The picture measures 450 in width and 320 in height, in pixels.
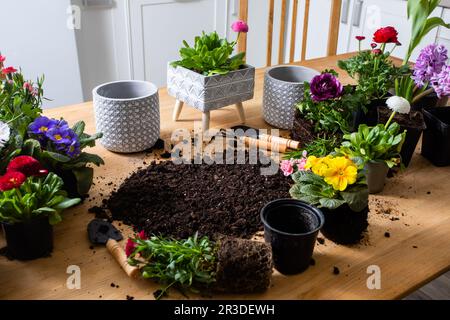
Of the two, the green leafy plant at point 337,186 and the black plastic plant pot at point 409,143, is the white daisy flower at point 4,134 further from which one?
the black plastic plant pot at point 409,143

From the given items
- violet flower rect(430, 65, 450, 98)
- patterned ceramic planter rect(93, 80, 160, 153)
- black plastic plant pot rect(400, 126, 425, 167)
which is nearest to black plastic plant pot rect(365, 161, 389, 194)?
black plastic plant pot rect(400, 126, 425, 167)

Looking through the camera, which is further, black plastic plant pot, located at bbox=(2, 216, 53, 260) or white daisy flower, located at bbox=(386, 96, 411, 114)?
white daisy flower, located at bbox=(386, 96, 411, 114)

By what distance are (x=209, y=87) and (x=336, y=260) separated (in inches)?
21.7

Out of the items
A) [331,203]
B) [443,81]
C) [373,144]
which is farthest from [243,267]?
→ [443,81]

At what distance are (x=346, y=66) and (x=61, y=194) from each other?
839 mm

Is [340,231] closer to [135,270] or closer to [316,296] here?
[316,296]

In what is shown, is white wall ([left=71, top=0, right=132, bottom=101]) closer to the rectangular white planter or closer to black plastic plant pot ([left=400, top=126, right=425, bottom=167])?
the rectangular white planter

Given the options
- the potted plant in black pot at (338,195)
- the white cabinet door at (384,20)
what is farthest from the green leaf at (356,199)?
the white cabinet door at (384,20)

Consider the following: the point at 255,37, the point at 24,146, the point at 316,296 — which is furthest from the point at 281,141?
the point at 255,37

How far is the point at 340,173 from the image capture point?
0.84 m

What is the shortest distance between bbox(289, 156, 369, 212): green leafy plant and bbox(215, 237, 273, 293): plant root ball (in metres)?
0.16

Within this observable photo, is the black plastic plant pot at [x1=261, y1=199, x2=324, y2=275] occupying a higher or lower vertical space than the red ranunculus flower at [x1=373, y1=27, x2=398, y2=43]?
lower

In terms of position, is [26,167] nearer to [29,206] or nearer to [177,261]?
[29,206]

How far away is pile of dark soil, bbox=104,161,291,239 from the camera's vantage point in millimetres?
886
